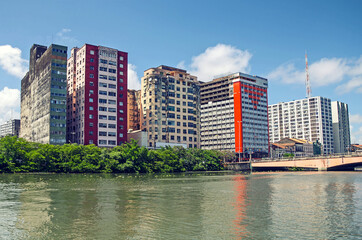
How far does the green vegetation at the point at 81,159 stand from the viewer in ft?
364

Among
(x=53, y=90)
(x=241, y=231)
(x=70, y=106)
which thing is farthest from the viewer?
(x=70, y=106)

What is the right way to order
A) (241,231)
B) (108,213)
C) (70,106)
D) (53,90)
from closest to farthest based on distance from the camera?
(241,231) < (108,213) < (53,90) < (70,106)

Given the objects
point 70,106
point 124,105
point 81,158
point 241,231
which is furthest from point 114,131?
point 241,231

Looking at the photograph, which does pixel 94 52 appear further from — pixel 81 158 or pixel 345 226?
pixel 345 226

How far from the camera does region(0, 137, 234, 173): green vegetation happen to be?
364 ft

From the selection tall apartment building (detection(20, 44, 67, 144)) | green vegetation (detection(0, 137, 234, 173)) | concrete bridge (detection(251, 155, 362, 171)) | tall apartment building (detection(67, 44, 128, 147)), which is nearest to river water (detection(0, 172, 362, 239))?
green vegetation (detection(0, 137, 234, 173))

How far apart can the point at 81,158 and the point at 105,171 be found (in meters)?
9.58

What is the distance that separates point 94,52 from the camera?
167125 millimetres

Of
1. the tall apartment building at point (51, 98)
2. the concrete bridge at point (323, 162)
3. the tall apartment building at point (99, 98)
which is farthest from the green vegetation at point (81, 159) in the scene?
the concrete bridge at point (323, 162)

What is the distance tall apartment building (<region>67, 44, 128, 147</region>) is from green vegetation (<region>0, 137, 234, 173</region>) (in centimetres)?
2617

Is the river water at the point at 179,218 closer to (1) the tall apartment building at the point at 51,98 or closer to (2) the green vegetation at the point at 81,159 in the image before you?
(2) the green vegetation at the point at 81,159

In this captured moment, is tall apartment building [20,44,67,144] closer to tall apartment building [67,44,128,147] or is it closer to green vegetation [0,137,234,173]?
tall apartment building [67,44,128,147]

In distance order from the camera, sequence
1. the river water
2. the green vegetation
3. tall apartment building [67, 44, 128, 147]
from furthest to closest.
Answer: tall apartment building [67, 44, 128, 147] < the green vegetation < the river water

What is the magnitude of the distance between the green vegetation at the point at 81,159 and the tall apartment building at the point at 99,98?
26172 mm
